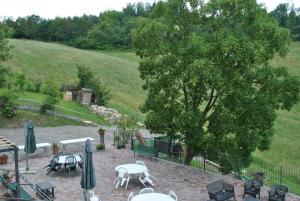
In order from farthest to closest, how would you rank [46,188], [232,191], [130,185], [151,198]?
[130,185]
[232,191]
[46,188]
[151,198]

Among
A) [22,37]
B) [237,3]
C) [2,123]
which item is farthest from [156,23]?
[22,37]

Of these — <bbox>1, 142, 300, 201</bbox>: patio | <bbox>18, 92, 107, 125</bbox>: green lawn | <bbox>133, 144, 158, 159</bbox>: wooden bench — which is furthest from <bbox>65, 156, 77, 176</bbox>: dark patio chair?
<bbox>18, 92, 107, 125</bbox>: green lawn

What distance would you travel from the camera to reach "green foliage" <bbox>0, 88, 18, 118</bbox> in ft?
104

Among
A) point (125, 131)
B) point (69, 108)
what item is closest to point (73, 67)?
point (69, 108)

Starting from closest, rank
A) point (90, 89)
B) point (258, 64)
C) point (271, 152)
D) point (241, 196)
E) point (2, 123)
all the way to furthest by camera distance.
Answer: point (241, 196), point (258, 64), point (2, 123), point (271, 152), point (90, 89)

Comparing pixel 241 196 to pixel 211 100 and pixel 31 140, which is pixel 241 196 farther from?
pixel 31 140

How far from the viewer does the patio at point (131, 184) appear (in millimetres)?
16688

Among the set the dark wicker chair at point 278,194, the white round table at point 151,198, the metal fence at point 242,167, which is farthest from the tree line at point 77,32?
the white round table at point 151,198

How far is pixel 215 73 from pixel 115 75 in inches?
1923

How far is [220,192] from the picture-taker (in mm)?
15773

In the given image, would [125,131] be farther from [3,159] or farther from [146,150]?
[3,159]

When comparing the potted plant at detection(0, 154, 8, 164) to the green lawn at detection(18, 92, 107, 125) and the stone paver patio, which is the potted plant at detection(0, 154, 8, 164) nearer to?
the stone paver patio

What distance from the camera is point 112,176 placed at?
753 inches

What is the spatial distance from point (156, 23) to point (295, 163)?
71.0 ft
